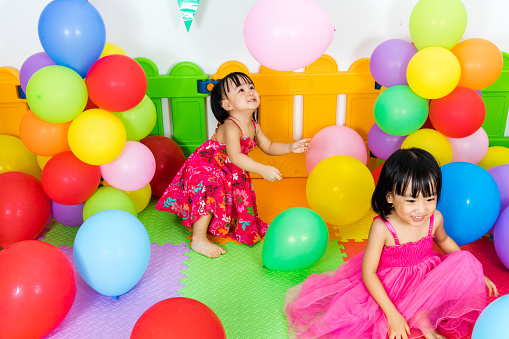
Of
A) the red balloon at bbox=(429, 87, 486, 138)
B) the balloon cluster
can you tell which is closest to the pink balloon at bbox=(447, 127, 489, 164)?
the balloon cluster

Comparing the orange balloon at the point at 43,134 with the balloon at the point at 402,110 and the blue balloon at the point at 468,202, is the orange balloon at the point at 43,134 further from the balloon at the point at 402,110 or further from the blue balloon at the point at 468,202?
the blue balloon at the point at 468,202

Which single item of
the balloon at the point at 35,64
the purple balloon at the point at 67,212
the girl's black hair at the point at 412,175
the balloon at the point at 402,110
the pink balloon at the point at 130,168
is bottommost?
the purple balloon at the point at 67,212

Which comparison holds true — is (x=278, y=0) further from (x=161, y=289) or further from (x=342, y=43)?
(x=161, y=289)

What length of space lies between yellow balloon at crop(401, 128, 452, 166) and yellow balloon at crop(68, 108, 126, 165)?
4.33ft

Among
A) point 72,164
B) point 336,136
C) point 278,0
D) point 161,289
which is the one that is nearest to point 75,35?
point 72,164

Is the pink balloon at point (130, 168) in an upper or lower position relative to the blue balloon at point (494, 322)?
upper

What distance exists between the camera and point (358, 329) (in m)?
1.51

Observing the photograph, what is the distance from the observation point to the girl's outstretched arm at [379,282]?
146 cm

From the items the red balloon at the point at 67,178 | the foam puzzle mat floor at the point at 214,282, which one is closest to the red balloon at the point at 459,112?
the foam puzzle mat floor at the point at 214,282

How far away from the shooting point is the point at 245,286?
1850 mm

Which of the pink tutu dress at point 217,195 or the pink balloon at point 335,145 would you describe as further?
the pink balloon at point 335,145

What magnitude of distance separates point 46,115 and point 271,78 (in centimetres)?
128

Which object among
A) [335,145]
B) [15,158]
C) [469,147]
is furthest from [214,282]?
[469,147]

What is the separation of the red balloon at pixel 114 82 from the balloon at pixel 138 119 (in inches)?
7.8
